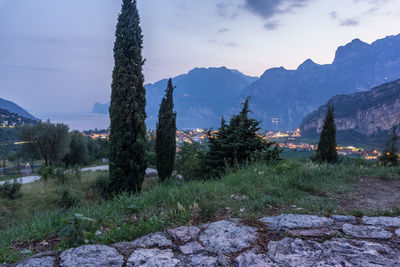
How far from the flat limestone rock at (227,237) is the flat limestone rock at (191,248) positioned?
0.22 ft

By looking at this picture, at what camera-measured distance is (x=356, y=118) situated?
10806 cm

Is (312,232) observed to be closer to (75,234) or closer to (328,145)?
(75,234)

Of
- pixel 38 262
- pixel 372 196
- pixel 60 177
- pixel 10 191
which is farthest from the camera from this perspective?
pixel 60 177

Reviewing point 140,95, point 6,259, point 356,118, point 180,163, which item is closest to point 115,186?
point 140,95

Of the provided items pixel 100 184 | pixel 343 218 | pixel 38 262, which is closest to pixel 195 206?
pixel 38 262

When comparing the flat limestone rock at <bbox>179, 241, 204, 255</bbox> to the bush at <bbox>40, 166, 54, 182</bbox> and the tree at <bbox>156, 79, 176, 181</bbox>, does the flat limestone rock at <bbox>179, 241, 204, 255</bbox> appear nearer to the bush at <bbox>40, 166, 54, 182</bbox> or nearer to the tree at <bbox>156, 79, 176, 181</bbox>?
the bush at <bbox>40, 166, 54, 182</bbox>

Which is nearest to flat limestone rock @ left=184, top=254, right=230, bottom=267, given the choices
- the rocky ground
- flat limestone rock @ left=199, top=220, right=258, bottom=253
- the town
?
the rocky ground

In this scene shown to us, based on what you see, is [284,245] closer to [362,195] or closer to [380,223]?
[380,223]

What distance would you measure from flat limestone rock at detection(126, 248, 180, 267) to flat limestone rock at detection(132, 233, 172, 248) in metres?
0.11

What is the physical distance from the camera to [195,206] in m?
2.82

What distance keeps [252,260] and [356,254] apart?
902 millimetres

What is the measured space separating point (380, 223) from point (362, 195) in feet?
5.89

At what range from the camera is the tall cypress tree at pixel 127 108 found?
10.5 meters

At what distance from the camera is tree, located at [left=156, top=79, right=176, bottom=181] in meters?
18.5
